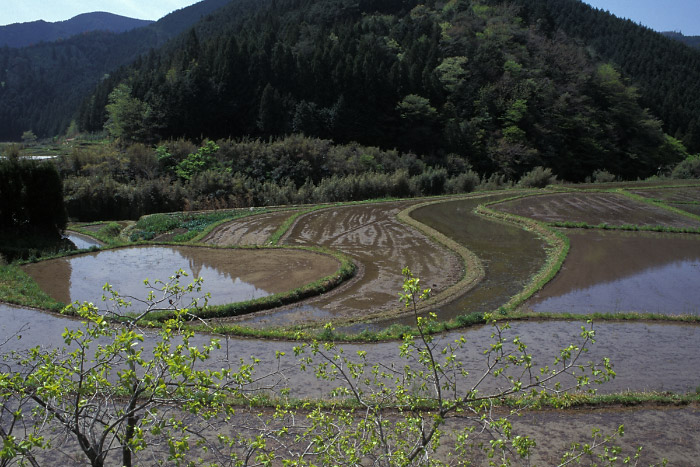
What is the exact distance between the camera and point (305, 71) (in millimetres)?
51031

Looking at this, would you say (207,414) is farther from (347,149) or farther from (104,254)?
(347,149)

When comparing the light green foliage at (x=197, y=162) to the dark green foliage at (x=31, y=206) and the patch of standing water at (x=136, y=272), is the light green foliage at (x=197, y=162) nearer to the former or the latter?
the dark green foliage at (x=31, y=206)

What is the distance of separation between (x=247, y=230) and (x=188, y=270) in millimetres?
6651

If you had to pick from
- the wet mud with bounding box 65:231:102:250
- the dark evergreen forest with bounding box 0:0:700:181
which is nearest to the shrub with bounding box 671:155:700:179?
the dark evergreen forest with bounding box 0:0:700:181

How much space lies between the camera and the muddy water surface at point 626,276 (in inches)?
470

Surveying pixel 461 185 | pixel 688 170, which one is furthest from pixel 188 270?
pixel 688 170

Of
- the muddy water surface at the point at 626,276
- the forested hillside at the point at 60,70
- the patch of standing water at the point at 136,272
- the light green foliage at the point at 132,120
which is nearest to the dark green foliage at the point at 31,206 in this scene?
the patch of standing water at the point at 136,272

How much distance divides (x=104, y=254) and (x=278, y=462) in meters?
13.2

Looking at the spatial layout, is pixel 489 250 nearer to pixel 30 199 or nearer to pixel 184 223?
pixel 184 223

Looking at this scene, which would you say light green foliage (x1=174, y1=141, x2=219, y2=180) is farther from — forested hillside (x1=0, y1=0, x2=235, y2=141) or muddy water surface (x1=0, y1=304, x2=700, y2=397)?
forested hillside (x1=0, y1=0, x2=235, y2=141)

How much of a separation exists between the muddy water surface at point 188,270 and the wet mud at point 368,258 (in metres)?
1.28

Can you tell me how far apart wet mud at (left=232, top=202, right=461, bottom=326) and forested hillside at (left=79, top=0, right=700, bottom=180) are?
2513 centimetres

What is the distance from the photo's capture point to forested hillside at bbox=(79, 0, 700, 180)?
154ft

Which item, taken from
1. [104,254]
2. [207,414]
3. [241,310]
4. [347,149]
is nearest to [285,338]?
[241,310]
